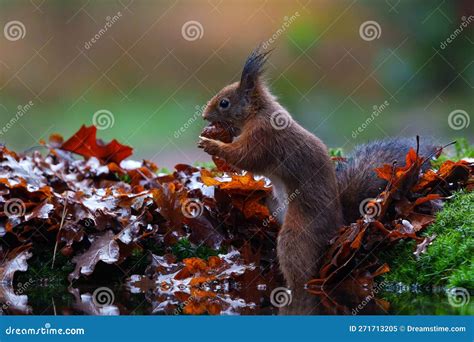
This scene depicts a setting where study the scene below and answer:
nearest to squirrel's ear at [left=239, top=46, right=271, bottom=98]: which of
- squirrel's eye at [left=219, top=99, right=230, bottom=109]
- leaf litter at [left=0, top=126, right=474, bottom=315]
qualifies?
squirrel's eye at [left=219, top=99, right=230, bottom=109]

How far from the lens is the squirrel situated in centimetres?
468

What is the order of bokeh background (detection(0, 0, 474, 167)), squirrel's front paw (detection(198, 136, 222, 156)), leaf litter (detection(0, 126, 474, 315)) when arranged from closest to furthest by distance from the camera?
leaf litter (detection(0, 126, 474, 315)), squirrel's front paw (detection(198, 136, 222, 156)), bokeh background (detection(0, 0, 474, 167))

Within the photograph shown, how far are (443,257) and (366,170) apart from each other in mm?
801

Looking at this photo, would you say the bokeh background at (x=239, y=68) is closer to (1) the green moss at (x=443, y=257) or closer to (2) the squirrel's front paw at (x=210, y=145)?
(2) the squirrel's front paw at (x=210, y=145)

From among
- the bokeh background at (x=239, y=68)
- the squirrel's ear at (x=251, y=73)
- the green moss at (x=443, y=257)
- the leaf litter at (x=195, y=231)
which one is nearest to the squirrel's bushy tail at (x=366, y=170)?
the leaf litter at (x=195, y=231)

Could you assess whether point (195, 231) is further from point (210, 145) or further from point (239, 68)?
point (239, 68)

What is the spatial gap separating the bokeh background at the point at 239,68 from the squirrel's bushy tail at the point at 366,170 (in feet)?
14.7

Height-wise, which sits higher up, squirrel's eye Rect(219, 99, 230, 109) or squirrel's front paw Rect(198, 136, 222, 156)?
squirrel's eye Rect(219, 99, 230, 109)

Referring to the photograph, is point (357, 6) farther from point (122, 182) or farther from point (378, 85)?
point (122, 182)

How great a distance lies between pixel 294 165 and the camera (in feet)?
15.9

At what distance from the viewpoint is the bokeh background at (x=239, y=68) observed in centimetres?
1039

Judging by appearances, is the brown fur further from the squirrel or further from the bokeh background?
the bokeh background

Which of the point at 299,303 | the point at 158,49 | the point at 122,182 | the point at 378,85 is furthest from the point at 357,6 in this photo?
the point at 299,303

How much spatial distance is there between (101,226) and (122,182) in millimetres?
1245
